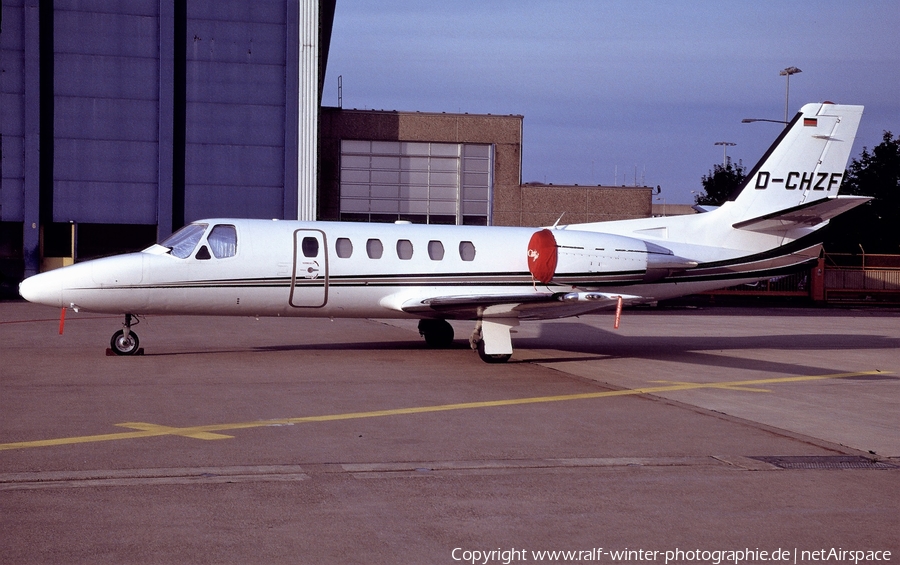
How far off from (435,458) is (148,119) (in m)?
33.8

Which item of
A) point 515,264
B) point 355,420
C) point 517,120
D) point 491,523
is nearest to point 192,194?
point 517,120

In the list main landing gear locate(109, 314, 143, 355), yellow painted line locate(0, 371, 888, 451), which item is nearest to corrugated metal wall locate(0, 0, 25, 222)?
main landing gear locate(109, 314, 143, 355)

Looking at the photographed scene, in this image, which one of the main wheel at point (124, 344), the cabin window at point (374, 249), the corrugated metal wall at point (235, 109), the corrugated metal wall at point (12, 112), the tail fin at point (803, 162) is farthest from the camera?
the corrugated metal wall at point (235, 109)

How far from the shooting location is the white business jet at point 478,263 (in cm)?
1658

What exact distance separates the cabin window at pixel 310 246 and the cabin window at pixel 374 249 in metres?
0.97

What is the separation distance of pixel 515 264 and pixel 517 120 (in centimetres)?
3163

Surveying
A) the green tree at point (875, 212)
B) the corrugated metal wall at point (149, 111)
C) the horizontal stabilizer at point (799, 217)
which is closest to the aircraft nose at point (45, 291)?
the horizontal stabilizer at point (799, 217)

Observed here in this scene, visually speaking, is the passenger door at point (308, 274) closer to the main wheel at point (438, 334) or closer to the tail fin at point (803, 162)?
the main wheel at point (438, 334)

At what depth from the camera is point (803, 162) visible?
20609 mm

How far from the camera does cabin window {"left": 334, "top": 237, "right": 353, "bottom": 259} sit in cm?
1767

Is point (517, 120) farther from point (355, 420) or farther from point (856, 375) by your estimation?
point (355, 420)

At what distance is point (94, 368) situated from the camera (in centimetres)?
1505

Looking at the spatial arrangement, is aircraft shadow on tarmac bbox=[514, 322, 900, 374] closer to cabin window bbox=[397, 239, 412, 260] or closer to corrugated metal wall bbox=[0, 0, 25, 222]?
cabin window bbox=[397, 239, 412, 260]

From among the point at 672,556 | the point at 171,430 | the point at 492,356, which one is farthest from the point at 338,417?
the point at 492,356
